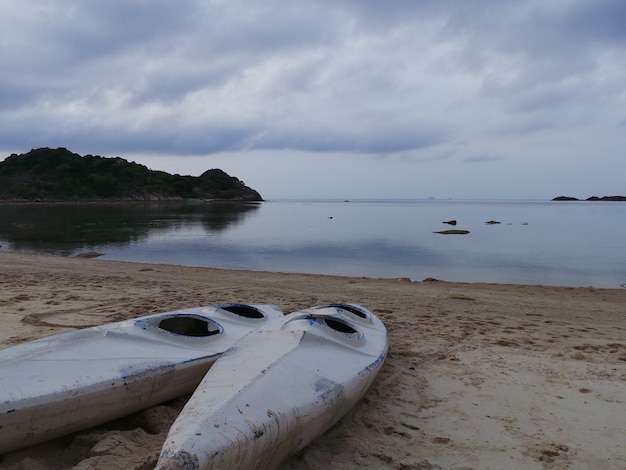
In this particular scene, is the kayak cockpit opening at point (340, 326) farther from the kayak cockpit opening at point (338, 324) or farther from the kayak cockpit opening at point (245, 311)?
the kayak cockpit opening at point (245, 311)

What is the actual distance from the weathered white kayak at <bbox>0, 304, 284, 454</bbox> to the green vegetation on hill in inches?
3336

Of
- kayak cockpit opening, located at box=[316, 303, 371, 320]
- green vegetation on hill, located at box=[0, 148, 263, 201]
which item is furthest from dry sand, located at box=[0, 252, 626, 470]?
green vegetation on hill, located at box=[0, 148, 263, 201]

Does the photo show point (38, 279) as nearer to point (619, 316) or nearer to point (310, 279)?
point (310, 279)

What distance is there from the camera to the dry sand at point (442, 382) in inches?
112

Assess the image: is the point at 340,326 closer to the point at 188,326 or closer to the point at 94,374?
the point at 188,326

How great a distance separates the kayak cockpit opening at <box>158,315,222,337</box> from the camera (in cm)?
463

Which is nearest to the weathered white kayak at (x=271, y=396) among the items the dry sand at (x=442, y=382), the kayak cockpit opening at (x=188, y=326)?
the dry sand at (x=442, y=382)

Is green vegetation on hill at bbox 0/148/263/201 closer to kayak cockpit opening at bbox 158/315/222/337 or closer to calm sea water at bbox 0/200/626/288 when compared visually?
calm sea water at bbox 0/200/626/288

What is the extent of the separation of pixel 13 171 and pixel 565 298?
97.3 meters

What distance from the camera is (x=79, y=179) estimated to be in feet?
284

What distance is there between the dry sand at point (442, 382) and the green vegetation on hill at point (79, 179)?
81.2 meters

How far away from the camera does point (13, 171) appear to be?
84.2 m

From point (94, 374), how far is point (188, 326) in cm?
163

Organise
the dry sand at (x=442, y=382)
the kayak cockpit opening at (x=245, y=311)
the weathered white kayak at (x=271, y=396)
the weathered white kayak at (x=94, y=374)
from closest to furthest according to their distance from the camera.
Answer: the weathered white kayak at (x=271, y=396) → the weathered white kayak at (x=94, y=374) → the dry sand at (x=442, y=382) → the kayak cockpit opening at (x=245, y=311)
